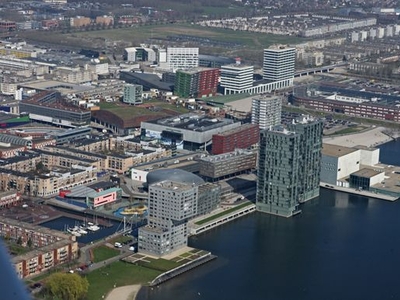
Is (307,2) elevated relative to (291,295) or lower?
elevated

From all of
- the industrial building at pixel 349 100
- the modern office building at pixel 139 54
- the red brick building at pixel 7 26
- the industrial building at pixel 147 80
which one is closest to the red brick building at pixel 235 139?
the industrial building at pixel 349 100

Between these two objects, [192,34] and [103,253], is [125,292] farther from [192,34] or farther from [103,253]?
[192,34]

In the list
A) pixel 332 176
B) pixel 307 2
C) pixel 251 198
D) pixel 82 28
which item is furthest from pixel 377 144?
pixel 307 2

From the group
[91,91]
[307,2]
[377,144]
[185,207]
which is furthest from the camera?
[307,2]

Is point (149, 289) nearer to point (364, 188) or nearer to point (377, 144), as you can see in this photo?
point (364, 188)

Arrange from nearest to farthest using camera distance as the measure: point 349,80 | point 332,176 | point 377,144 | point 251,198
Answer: point 251,198 < point 332,176 < point 377,144 < point 349,80
